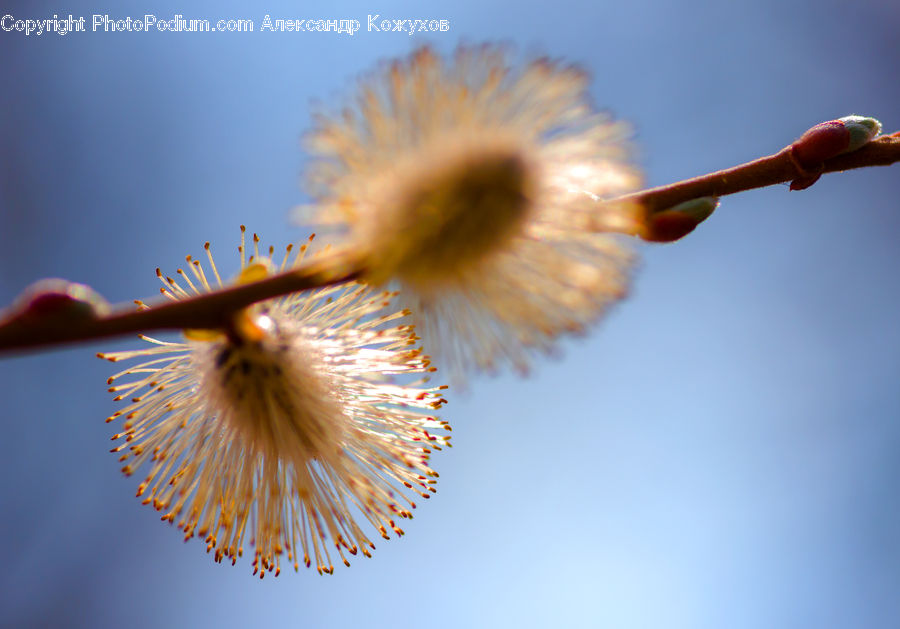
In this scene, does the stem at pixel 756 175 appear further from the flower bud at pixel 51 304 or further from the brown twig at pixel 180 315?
the flower bud at pixel 51 304

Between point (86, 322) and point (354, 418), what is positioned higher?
point (86, 322)

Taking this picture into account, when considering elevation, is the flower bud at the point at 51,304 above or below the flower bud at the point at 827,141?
above

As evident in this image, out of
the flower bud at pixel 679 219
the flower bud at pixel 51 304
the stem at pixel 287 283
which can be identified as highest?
the flower bud at pixel 51 304

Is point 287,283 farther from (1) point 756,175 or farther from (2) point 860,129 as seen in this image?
(2) point 860,129

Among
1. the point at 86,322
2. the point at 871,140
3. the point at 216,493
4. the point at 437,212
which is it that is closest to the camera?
the point at 86,322

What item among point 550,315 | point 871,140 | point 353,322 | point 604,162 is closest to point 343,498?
point 353,322

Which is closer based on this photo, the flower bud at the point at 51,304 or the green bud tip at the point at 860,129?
the flower bud at the point at 51,304

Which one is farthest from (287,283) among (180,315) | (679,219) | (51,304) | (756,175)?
(756,175)

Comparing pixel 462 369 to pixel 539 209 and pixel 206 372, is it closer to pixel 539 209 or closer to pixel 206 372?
pixel 539 209

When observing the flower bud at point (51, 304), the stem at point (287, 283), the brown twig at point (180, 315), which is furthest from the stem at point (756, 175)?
the flower bud at point (51, 304)

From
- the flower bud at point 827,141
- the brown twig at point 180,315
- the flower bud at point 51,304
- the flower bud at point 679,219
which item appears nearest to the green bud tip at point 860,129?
the flower bud at point 827,141
